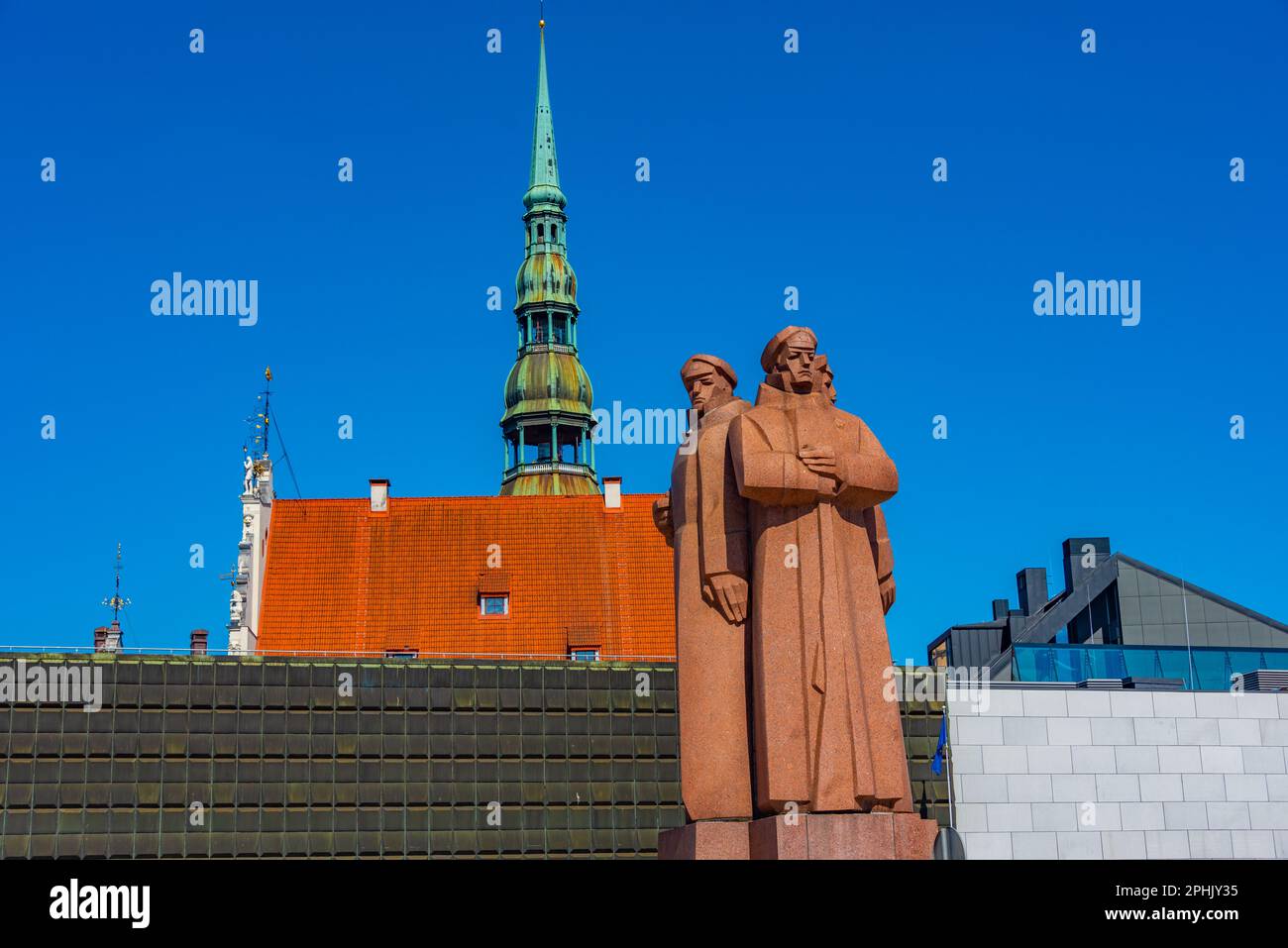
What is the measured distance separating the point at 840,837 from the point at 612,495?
47.4 metres

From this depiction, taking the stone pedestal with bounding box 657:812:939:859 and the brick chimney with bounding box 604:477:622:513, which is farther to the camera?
the brick chimney with bounding box 604:477:622:513

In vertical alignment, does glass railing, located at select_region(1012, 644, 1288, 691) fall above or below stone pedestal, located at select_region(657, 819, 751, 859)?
above

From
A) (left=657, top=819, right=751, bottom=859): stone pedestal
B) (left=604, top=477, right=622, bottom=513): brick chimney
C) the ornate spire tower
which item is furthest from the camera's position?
the ornate spire tower

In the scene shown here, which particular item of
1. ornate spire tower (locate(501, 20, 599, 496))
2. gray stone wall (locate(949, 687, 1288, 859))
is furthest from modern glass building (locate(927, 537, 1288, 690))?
ornate spire tower (locate(501, 20, 599, 496))

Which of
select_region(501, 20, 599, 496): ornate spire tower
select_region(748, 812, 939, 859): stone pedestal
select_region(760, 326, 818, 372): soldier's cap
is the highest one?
select_region(501, 20, 599, 496): ornate spire tower

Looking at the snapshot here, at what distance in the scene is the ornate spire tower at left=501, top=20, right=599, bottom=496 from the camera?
255 ft

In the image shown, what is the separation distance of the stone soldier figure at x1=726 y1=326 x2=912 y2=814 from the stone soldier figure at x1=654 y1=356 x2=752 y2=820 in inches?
5.3

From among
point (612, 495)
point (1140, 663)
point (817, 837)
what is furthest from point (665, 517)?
point (612, 495)

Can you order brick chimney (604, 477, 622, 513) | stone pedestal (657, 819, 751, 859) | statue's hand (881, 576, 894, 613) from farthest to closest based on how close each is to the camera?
brick chimney (604, 477, 622, 513) < statue's hand (881, 576, 894, 613) < stone pedestal (657, 819, 751, 859)

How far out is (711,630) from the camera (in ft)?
48.0

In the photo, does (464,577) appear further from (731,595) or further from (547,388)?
(731,595)

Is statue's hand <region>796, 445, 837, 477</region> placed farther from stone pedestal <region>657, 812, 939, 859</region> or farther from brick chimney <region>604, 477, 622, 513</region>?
brick chimney <region>604, 477, 622, 513</region>
